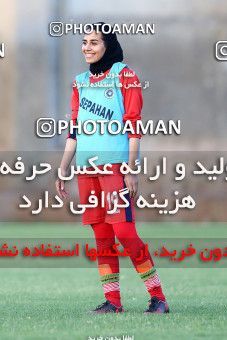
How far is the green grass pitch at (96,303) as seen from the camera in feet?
19.6

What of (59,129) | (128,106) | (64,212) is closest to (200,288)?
(59,129)

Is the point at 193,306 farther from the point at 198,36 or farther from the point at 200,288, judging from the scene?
the point at 198,36

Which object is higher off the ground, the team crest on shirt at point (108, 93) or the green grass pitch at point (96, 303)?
the team crest on shirt at point (108, 93)

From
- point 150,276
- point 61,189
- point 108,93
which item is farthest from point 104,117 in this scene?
point 150,276

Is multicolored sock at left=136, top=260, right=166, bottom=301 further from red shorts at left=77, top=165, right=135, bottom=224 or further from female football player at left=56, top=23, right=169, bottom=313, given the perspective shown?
red shorts at left=77, top=165, right=135, bottom=224

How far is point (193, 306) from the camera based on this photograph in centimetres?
730
